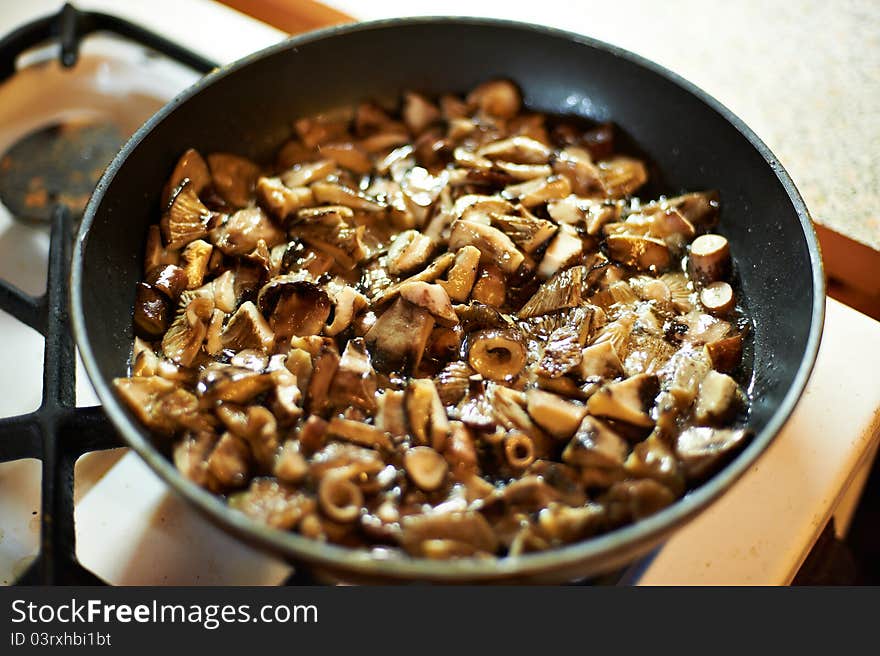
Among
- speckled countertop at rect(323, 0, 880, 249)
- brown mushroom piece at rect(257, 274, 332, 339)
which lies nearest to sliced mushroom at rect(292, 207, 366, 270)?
brown mushroom piece at rect(257, 274, 332, 339)

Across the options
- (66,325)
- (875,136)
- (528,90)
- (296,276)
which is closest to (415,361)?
(296,276)

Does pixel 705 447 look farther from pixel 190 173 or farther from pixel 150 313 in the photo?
pixel 190 173

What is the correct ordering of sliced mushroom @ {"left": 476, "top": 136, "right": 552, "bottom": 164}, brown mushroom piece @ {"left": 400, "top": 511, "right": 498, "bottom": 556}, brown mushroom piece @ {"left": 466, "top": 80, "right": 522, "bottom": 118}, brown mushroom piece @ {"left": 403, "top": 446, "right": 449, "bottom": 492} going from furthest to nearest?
brown mushroom piece @ {"left": 466, "top": 80, "right": 522, "bottom": 118}, sliced mushroom @ {"left": 476, "top": 136, "right": 552, "bottom": 164}, brown mushroom piece @ {"left": 403, "top": 446, "right": 449, "bottom": 492}, brown mushroom piece @ {"left": 400, "top": 511, "right": 498, "bottom": 556}

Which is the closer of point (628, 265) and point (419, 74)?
point (628, 265)

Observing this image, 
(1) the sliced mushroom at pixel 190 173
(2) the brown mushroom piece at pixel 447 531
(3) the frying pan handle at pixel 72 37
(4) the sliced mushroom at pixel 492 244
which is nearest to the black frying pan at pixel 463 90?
(1) the sliced mushroom at pixel 190 173

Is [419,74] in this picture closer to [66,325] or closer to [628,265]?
[628,265]

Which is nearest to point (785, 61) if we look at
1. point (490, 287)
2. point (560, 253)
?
point (560, 253)

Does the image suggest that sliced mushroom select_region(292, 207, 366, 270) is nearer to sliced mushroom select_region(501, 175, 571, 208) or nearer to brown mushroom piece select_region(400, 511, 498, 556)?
sliced mushroom select_region(501, 175, 571, 208)
